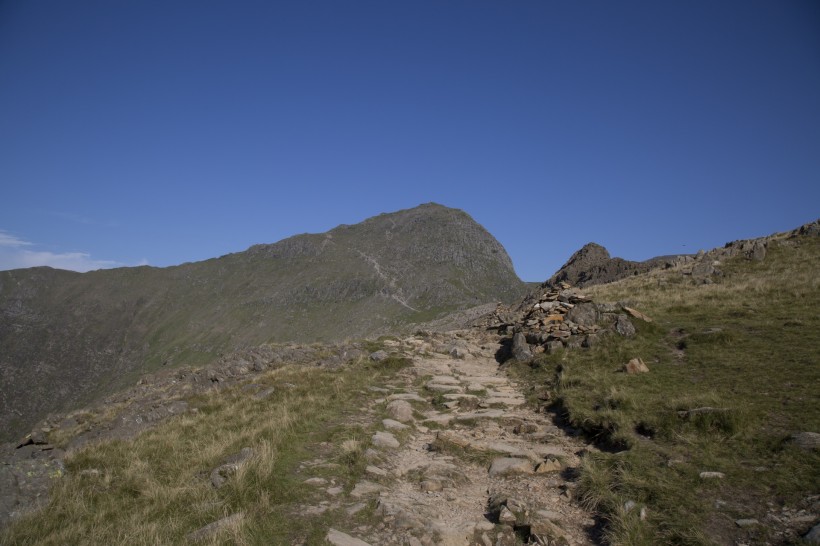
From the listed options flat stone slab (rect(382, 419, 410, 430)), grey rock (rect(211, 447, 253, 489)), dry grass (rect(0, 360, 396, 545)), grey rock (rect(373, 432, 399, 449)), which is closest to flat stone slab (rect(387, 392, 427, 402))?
dry grass (rect(0, 360, 396, 545))

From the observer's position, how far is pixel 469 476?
8.62 meters

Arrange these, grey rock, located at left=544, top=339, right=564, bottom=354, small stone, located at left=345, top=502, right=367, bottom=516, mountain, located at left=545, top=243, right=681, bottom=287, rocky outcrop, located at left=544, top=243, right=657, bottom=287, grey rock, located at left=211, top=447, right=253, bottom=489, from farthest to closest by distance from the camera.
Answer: rocky outcrop, located at left=544, top=243, right=657, bottom=287
mountain, located at left=545, top=243, right=681, bottom=287
grey rock, located at left=544, top=339, right=564, bottom=354
grey rock, located at left=211, top=447, right=253, bottom=489
small stone, located at left=345, top=502, right=367, bottom=516

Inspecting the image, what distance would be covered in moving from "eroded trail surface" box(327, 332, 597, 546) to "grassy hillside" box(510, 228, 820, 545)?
0.72m

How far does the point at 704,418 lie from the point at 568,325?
35.1ft

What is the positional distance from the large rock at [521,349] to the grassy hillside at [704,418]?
1.13 metres

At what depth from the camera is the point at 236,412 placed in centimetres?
1381

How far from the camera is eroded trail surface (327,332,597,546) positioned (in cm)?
636

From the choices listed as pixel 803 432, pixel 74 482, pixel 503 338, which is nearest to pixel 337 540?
pixel 74 482

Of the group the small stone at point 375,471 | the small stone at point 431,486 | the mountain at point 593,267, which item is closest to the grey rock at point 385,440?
the small stone at point 375,471

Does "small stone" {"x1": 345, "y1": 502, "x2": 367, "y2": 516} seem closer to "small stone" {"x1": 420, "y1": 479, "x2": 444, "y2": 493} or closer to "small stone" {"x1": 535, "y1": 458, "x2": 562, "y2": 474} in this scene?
"small stone" {"x1": 420, "y1": 479, "x2": 444, "y2": 493}

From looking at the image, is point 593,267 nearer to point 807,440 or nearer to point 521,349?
point 521,349

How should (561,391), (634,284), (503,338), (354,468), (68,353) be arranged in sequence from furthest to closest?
(68,353) < (634,284) < (503,338) < (561,391) < (354,468)

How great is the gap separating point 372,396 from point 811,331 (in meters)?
15.2

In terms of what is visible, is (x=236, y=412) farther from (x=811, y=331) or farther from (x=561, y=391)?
(x=811, y=331)
